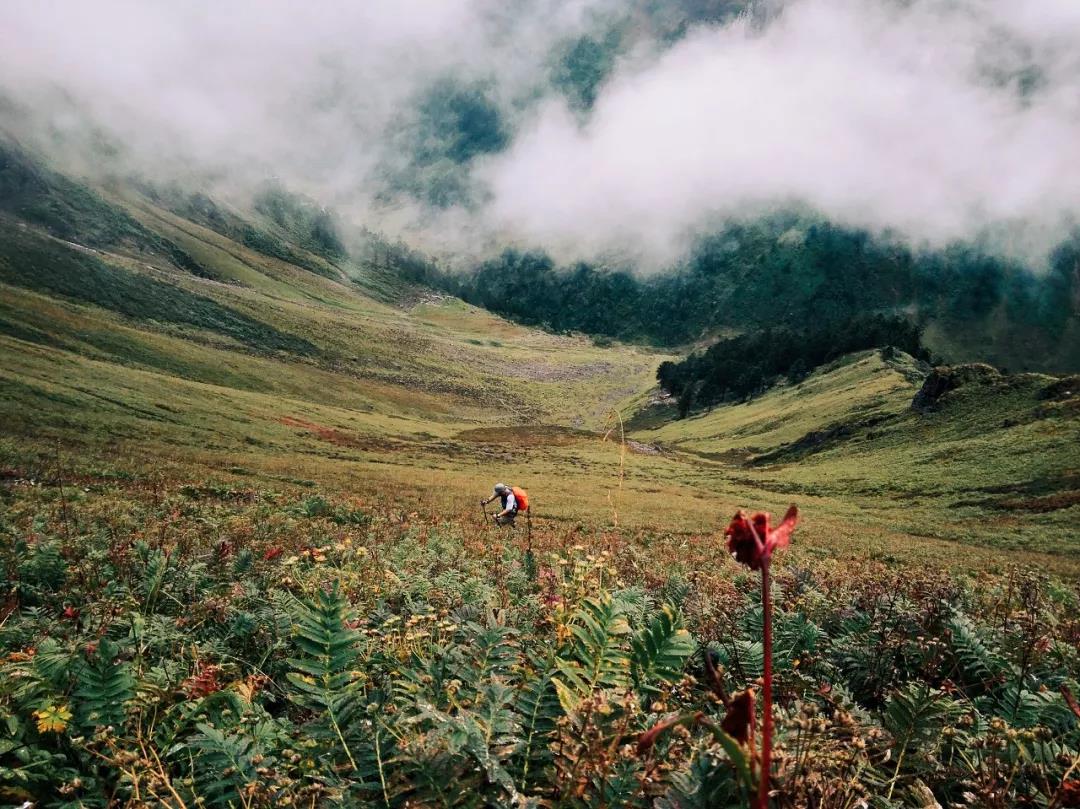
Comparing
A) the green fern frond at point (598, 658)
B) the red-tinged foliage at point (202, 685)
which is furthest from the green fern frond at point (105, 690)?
the green fern frond at point (598, 658)

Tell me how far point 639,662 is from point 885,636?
8.02 ft

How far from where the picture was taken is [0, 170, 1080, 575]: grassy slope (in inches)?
1283

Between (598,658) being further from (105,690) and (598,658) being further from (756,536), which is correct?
(105,690)

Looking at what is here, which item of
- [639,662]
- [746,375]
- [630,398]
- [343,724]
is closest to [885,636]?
[639,662]

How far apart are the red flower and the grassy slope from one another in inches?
62.1

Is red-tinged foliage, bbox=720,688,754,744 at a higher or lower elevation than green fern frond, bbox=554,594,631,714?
higher

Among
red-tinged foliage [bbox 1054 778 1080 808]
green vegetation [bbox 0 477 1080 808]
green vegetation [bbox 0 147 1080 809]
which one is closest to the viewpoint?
red-tinged foliage [bbox 1054 778 1080 808]

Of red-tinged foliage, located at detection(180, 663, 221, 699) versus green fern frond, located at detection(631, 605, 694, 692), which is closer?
green fern frond, located at detection(631, 605, 694, 692)

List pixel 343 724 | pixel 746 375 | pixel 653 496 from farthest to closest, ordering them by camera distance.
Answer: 1. pixel 746 375
2. pixel 653 496
3. pixel 343 724

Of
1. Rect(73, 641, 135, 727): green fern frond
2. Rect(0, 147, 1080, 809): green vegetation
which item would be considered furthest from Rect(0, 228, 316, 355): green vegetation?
Rect(73, 641, 135, 727): green fern frond

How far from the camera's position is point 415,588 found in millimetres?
5867

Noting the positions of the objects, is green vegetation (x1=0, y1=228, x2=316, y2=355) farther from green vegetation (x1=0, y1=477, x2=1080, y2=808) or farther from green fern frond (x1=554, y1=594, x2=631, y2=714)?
green fern frond (x1=554, y1=594, x2=631, y2=714)

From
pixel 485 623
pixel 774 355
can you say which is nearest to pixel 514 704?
pixel 485 623

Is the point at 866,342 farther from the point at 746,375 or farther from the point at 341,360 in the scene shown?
the point at 341,360
